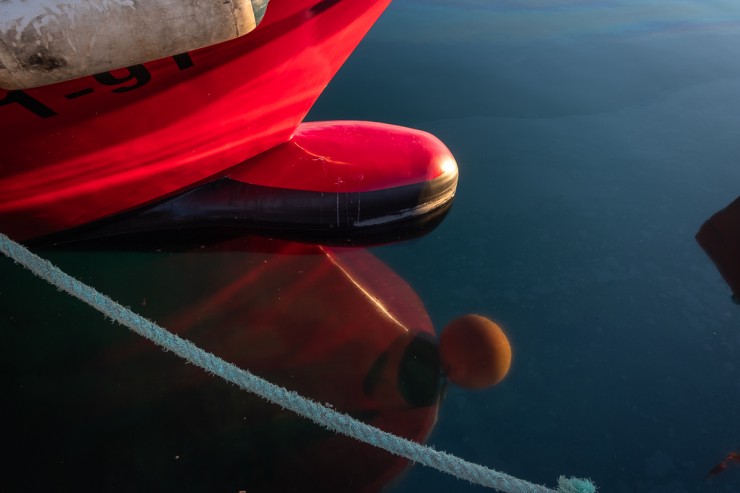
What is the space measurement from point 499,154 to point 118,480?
2.16 metres

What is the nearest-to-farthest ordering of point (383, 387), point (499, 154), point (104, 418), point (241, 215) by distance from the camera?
1. point (104, 418)
2. point (383, 387)
3. point (241, 215)
4. point (499, 154)

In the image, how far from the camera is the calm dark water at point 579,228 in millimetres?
1477

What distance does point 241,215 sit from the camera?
2.03 m

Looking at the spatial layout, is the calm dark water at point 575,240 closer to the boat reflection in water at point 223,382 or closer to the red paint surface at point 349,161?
Result: the boat reflection in water at point 223,382

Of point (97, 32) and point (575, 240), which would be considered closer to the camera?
point (97, 32)

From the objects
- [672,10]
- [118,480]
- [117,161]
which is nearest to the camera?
[118,480]

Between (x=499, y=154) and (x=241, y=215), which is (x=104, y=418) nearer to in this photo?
(x=241, y=215)

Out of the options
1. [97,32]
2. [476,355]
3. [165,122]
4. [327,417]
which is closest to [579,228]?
[476,355]

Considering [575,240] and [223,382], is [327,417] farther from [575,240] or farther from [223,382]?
[575,240]

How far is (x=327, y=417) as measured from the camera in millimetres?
1123

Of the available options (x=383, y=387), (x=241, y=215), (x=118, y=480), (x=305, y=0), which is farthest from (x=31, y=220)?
(x=383, y=387)

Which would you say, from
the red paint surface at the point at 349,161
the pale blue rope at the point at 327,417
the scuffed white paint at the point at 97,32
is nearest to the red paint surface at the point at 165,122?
the red paint surface at the point at 349,161

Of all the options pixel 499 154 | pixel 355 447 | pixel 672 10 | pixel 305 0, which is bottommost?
pixel 355 447

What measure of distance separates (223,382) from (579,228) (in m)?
1.60
